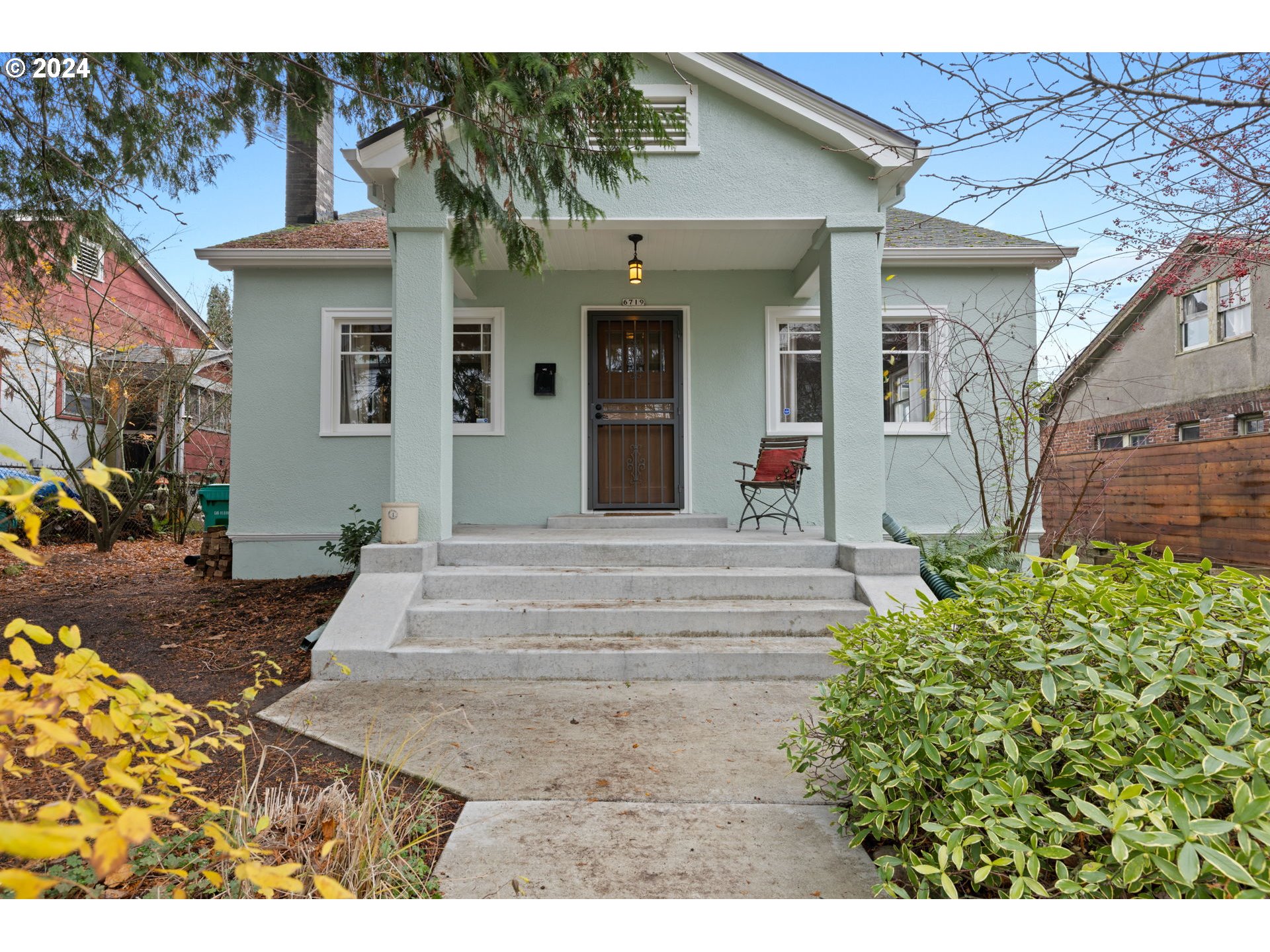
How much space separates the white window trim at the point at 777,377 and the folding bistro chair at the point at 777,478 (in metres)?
0.18

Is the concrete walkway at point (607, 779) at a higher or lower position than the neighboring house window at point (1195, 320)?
lower

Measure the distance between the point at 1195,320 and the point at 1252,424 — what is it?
240cm

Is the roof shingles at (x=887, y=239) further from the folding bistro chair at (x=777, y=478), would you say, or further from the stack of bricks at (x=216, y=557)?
the stack of bricks at (x=216, y=557)

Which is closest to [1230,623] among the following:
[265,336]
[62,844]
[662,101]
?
Result: [62,844]

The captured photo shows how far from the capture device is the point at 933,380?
7.62 metres

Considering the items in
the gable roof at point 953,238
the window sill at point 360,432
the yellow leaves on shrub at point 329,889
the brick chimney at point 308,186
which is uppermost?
the brick chimney at point 308,186

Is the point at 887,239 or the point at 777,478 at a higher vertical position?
the point at 887,239

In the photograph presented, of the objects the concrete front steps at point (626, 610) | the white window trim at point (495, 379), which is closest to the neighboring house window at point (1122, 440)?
the concrete front steps at point (626, 610)

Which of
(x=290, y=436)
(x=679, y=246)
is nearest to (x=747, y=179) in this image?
(x=679, y=246)

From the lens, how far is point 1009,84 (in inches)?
103

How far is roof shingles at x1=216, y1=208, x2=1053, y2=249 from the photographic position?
24.6 feet

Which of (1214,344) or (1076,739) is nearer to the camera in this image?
(1076,739)

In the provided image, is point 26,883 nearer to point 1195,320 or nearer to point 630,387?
point 630,387

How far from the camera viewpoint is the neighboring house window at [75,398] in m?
10.0
